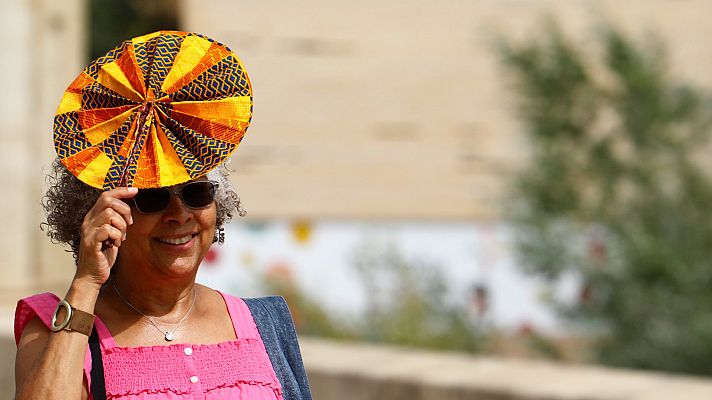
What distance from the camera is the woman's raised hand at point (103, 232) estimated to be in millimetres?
2496

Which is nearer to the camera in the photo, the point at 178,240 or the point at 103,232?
the point at 103,232

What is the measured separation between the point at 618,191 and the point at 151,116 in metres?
8.37

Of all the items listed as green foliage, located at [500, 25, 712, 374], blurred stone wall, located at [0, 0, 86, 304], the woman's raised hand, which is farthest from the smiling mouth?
blurred stone wall, located at [0, 0, 86, 304]

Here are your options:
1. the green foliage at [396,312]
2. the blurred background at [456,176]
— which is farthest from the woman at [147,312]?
the green foliage at [396,312]

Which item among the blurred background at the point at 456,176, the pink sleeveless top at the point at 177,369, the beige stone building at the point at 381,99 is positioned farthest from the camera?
the beige stone building at the point at 381,99

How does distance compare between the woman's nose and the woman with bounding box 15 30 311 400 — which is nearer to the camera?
the woman with bounding box 15 30 311 400

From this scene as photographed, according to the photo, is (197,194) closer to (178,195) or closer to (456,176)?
(178,195)

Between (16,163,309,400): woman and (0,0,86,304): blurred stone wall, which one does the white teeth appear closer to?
(16,163,309,400): woman

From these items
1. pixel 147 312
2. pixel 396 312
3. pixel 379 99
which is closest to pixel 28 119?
pixel 396 312

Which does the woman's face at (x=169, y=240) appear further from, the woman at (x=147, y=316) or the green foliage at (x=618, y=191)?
the green foliage at (x=618, y=191)

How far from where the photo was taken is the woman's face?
2.61 metres

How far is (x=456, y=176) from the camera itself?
49.4 feet

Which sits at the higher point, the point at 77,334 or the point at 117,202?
the point at 117,202

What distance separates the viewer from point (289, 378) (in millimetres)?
2697
